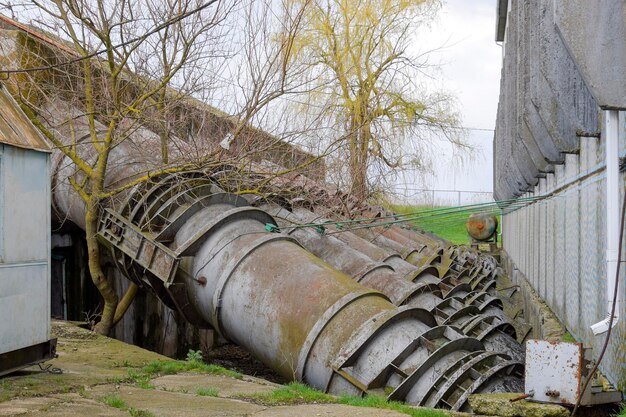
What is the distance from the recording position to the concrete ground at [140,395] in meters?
6.37

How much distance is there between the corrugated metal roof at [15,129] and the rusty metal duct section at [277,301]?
262cm

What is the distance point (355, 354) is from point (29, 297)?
137 inches

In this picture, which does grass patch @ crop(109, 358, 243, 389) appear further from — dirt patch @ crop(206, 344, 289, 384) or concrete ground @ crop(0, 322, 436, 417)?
dirt patch @ crop(206, 344, 289, 384)

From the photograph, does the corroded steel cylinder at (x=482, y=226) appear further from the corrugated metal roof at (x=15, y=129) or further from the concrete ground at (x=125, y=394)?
the corrugated metal roof at (x=15, y=129)

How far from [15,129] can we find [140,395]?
3138 millimetres

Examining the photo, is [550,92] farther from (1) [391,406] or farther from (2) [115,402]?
(2) [115,402]

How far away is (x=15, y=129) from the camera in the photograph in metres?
8.21

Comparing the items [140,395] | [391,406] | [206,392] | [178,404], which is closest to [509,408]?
[391,406]

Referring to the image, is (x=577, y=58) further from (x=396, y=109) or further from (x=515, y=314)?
(x=396, y=109)

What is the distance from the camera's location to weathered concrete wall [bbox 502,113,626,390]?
6047mm

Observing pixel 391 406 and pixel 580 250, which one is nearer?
pixel 391 406

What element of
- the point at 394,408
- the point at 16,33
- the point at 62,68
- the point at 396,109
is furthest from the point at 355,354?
the point at 396,109

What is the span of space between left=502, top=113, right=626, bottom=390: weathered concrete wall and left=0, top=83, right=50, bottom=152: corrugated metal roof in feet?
18.3

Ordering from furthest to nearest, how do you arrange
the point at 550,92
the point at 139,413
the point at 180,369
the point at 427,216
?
the point at 427,216, the point at 180,369, the point at 550,92, the point at 139,413
